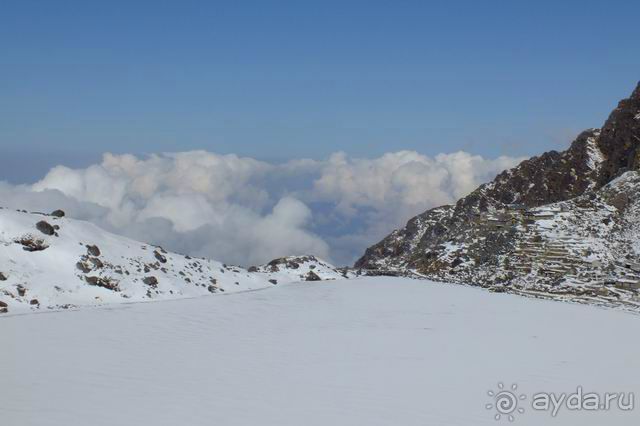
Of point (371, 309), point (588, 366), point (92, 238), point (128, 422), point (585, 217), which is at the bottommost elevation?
point (128, 422)

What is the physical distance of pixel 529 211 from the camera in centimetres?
4769

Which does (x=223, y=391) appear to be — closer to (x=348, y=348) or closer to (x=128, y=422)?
(x=128, y=422)

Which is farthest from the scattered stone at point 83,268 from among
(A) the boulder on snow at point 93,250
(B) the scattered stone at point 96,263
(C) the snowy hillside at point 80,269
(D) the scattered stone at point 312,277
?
(D) the scattered stone at point 312,277

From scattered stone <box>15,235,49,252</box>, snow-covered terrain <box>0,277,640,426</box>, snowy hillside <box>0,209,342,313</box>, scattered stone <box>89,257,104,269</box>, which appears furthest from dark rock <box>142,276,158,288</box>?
scattered stone <box>15,235,49,252</box>

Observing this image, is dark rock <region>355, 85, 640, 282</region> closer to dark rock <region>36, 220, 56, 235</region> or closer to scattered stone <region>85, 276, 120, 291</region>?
scattered stone <region>85, 276, 120, 291</region>

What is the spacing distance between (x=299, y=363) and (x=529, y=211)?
39101 mm

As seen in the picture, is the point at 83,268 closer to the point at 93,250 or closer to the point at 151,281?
the point at 93,250

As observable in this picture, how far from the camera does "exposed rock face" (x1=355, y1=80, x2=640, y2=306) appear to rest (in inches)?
1678

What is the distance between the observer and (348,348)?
1497cm

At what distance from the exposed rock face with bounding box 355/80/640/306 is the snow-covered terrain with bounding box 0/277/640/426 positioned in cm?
1968

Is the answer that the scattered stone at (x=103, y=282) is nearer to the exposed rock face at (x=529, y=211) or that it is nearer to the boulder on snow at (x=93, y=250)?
the boulder on snow at (x=93, y=250)

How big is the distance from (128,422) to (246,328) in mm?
9466

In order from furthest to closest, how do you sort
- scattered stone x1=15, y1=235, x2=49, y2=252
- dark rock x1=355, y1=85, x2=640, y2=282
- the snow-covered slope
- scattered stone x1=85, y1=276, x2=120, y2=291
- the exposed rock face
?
1. dark rock x1=355, y1=85, x2=640, y2=282
2. the exposed rock face
3. the snow-covered slope
4. scattered stone x1=15, y1=235, x2=49, y2=252
5. scattered stone x1=85, y1=276, x2=120, y2=291

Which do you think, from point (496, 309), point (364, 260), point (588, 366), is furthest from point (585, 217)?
point (364, 260)
